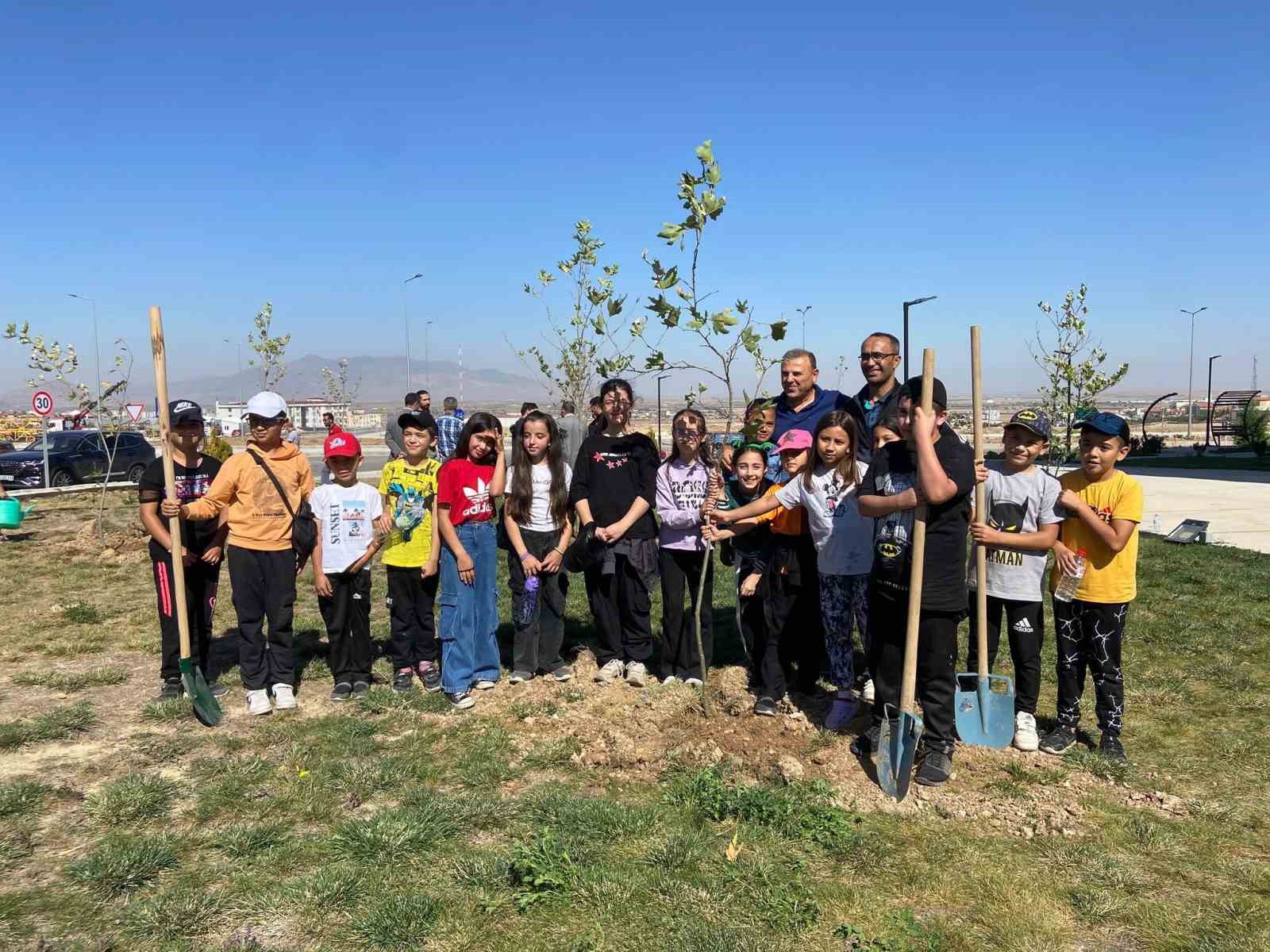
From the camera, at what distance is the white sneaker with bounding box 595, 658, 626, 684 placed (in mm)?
6000

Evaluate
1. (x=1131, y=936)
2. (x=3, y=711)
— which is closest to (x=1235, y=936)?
(x=1131, y=936)

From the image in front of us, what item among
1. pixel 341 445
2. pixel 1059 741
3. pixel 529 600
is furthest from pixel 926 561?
pixel 341 445

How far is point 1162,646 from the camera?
6777mm

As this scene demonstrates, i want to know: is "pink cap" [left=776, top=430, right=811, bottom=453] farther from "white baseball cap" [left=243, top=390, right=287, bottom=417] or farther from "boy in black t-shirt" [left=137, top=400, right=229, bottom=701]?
"boy in black t-shirt" [left=137, top=400, right=229, bottom=701]

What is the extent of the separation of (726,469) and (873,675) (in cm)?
179

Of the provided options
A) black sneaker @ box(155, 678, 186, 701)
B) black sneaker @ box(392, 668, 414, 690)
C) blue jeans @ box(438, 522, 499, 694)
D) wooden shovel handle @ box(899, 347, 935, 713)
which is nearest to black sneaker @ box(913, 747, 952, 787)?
wooden shovel handle @ box(899, 347, 935, 713)

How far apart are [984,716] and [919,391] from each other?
188 centimetres

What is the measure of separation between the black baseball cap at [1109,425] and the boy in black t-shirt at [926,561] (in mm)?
867

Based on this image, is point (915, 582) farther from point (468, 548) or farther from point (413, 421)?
point (413, 421)

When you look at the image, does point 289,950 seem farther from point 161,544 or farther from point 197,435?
point 197,435

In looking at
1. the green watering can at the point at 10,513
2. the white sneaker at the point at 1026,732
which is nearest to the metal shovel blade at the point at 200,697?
the white sneaker at the point at 1026,732

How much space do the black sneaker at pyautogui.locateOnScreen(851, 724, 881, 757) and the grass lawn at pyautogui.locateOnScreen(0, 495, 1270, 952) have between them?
0.26 ft

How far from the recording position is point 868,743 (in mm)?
4777

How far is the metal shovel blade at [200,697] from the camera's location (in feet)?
17.3
